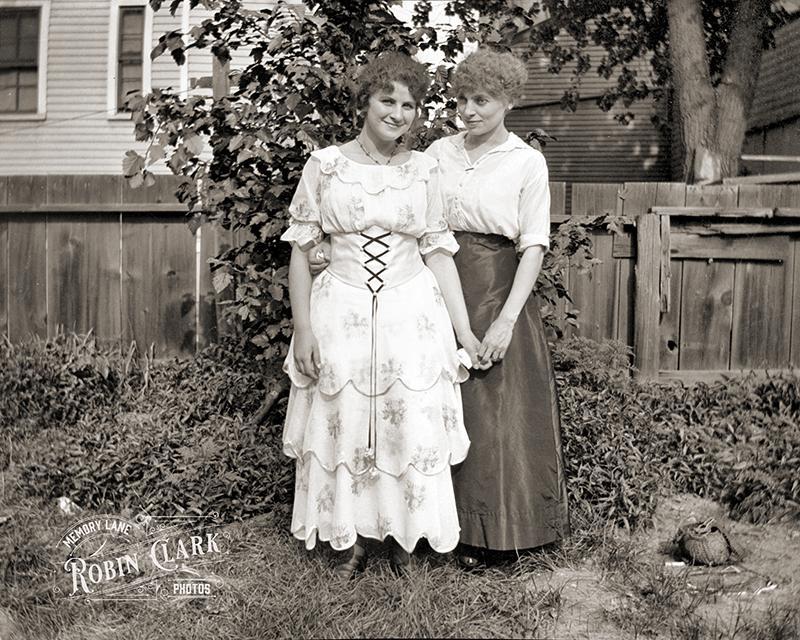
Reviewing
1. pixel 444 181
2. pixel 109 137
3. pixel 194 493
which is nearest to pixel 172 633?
pixel 194 493

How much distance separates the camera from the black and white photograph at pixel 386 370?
2883 millimetres

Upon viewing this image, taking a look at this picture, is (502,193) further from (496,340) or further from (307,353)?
(307,353)

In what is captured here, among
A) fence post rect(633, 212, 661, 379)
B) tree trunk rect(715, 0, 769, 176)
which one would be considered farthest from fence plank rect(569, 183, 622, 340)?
tree trunk rect(715, 0, 769, 176)

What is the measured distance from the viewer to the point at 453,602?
9.39ft

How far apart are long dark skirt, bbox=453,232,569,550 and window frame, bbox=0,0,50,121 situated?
9.61 metres

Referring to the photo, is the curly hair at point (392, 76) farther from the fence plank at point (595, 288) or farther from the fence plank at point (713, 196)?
the fence plank at point (713, 196)

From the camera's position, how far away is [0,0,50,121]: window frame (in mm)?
10789

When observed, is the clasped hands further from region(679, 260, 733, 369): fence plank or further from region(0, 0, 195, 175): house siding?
region(0, 0, 195, 175): house siding

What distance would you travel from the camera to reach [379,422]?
9.47 feet

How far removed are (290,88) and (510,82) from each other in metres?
1.35

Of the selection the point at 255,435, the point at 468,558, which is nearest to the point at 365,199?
the point at 468,558

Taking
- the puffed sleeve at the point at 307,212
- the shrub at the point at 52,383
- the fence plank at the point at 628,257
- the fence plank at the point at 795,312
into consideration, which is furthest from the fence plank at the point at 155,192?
the fence plank at the point at 795,312

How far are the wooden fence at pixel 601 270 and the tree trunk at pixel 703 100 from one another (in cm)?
158

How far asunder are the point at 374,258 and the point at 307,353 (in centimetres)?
40
